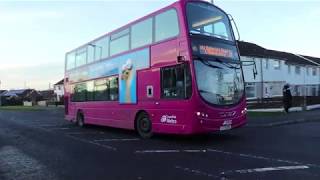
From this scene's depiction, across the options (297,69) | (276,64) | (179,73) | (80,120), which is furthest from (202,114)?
(297,69)

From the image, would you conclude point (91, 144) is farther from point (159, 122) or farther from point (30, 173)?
point (30, 173)

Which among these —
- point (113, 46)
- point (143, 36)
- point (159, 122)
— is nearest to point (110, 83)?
point (113, 46)

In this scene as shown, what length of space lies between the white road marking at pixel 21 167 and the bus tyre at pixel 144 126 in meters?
4.59

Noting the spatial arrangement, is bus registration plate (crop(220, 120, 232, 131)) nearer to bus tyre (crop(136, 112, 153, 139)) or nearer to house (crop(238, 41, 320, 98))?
bus tyre (crop(136, 112, 153, 139))

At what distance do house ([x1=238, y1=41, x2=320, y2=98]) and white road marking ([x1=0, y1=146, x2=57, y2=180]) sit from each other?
36.5m

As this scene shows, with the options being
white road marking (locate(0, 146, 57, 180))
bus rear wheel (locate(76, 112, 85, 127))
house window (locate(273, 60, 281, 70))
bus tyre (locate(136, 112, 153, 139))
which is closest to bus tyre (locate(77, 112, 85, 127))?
bus rear wheel (locate(76, 112, 85, 127))

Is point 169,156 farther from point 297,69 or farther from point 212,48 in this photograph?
point 297,69

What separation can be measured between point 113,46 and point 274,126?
735 cm

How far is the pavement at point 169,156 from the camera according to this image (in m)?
9.75

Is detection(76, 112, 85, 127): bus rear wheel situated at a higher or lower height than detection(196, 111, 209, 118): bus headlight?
lower

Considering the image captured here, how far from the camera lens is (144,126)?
17203mm

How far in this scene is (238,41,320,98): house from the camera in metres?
52.4

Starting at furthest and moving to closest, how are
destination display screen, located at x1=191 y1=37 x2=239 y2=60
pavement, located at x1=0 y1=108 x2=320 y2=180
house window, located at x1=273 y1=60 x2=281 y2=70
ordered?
1. house window, located at x1=273 y1=60 x2=281 y2=70
2. destination display screen, located at x1=191 y1=37 x2=239 y2=60
3. pavement, located at x1=0 y1=108 x2=320 y2=180

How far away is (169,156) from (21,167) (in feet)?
11.8
